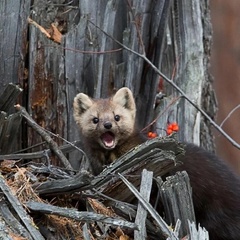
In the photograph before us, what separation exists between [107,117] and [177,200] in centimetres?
158

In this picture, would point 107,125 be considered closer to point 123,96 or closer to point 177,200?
point 123,96

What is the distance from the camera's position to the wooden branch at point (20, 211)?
24.7ft

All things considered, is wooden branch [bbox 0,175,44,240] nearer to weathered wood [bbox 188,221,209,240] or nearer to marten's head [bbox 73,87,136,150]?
weathered wood [bbox 188,221,209,240]

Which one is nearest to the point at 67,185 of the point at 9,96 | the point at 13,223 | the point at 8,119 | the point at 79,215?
the point at 79,215

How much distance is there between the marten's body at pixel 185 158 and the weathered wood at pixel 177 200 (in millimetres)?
885

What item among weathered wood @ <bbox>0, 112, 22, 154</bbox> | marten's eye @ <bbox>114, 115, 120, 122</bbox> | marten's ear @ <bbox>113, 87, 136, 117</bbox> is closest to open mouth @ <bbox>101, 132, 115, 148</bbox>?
marten's eye @ <bbox>114, 115, 120, 122</bbox>

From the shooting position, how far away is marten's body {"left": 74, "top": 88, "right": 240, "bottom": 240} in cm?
906

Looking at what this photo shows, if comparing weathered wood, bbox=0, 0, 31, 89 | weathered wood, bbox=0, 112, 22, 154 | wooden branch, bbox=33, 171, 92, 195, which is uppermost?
weathered wood, bbox=0, 0, 31, 89

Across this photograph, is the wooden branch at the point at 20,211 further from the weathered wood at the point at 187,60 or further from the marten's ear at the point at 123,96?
the weathered wood at the point at 187,60

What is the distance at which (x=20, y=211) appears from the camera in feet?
25.1

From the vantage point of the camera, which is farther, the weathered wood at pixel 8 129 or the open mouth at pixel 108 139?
the open mouth at pixel 108 139

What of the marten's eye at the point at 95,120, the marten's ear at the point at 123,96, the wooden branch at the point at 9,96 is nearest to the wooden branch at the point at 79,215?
the wooden branch at the point at 9,96

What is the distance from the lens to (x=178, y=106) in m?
10.6

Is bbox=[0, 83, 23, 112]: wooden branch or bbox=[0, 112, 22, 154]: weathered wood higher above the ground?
bbox=[0, 83, 23, 112]: wooden branch
